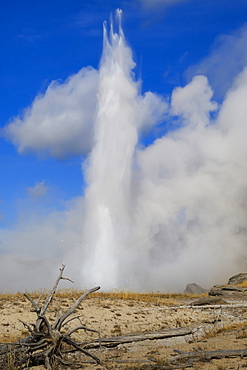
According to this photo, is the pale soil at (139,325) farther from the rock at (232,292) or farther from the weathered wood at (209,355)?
the rock at (232,292)

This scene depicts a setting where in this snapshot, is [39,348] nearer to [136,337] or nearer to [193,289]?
[136,337]

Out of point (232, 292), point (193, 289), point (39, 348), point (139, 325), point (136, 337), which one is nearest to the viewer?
point (39, 348)

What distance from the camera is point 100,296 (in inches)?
1166

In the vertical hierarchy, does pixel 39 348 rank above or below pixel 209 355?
above

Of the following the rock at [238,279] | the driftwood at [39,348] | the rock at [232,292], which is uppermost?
the rock at [238,279]

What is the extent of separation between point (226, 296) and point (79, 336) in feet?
82.1

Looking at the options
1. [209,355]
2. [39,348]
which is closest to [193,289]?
[209,355]

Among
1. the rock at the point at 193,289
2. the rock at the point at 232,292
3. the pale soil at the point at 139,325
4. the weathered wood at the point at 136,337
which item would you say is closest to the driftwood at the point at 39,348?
the pale soil at the point at 139,325

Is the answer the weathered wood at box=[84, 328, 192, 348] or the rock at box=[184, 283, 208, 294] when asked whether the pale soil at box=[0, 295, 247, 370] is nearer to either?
the weathered wood at box=[84, 328, 192, 348]

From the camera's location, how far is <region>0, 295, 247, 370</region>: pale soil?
39.9 ft

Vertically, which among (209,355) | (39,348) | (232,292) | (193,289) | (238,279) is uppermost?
(238,279)

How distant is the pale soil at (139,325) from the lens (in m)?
12.2

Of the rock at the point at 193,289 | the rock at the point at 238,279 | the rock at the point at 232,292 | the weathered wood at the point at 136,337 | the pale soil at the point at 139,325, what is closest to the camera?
the pale soil at the point at 139,325

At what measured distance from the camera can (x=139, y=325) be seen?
70.2 feet
